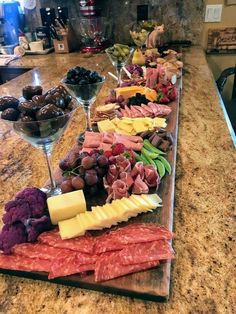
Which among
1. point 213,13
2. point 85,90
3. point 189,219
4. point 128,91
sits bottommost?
point 189,219

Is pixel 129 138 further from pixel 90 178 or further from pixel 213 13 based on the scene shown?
pixel 213 13

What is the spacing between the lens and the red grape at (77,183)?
28.5 inches

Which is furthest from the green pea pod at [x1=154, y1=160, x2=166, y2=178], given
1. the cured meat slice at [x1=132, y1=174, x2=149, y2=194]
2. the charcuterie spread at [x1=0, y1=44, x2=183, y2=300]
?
the cured meat slice at [x1=132, y1=174, x2=149, y2=194]

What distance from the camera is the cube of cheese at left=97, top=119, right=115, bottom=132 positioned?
1.04 meters

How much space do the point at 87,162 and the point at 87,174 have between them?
3 centimetres

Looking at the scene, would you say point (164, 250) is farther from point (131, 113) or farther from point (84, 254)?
point (131, 113)

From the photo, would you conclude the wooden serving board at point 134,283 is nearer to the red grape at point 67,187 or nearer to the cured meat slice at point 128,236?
the cured meat slice at point 128,236

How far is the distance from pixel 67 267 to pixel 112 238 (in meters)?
0.11

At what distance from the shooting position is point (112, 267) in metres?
0.56

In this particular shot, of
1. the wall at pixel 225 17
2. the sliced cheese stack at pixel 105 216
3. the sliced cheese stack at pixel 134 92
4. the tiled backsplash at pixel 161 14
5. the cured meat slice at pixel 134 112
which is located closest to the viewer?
the sliced cheese stack at pixel 105 216

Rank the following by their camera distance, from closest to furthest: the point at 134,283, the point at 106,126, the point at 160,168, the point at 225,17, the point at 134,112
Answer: the point at 134,283 < the point at 160,168 < the point at 106,126 < the point at 134,112 < the point at 225,17

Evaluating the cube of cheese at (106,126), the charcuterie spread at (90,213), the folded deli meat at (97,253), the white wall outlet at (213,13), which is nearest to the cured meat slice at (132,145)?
the charcuterie spread at (90,213)

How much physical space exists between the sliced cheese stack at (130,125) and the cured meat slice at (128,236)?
0.46 metres

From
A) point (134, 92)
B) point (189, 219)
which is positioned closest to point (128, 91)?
point (134, 92)
